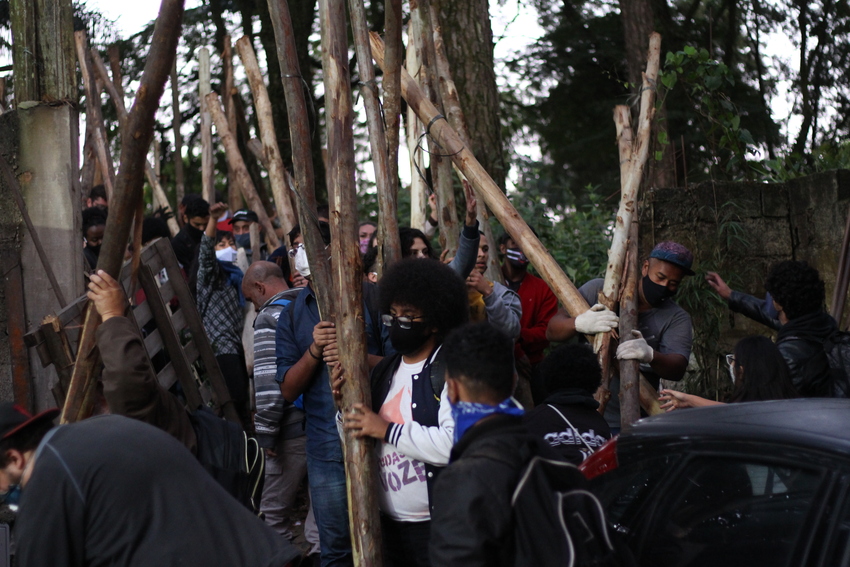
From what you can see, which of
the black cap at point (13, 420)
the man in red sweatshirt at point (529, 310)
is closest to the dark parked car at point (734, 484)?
the black cap at point (13, 420)

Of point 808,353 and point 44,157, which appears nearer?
point 808,353

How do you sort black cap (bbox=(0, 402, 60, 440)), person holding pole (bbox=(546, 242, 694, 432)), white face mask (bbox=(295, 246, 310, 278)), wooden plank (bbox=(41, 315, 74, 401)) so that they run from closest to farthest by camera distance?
black cap (bbox=(0, 402, 60, 440))
wooden plank (bbox=(41, 315, 74, 401))
person holding pole (bbox=(546, 242, 694, 432))
white face mask (bbox=(295, 246, 310, 278))

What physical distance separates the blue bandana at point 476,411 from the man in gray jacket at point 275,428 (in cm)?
254

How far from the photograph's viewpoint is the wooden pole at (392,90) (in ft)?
13.9

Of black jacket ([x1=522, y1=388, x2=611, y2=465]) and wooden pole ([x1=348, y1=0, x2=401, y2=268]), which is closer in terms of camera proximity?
black jacket ([x1=522, y1=388, x2=611, y2=465])

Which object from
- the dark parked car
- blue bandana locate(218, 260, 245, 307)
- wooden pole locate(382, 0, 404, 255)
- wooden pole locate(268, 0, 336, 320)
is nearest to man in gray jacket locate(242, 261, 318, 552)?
wooden pole locate(382, 0, 404, 255)

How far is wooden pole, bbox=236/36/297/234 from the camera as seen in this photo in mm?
6910

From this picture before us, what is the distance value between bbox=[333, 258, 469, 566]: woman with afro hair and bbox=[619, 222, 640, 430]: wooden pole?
1.31 m

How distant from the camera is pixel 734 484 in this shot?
9.31 feet

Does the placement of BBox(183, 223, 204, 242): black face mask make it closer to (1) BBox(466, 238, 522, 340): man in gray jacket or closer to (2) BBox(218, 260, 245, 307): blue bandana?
(2) BBox(218, 260, 245, 307): blue bandana

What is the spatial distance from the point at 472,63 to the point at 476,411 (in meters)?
5.85

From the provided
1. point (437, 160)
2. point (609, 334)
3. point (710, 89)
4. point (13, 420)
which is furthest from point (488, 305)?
point (710, 89)

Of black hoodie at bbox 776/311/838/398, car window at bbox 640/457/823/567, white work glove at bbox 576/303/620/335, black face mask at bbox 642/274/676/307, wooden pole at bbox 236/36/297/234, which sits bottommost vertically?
car window at bbox 640/457/823/567

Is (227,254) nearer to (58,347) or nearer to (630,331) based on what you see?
(58,347)
